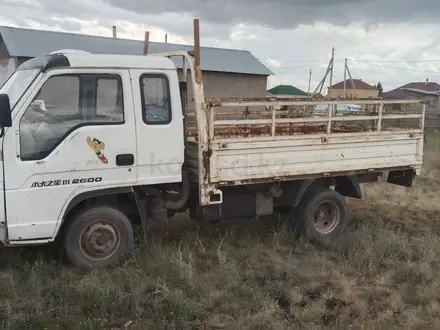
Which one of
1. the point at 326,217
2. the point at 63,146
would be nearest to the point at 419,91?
the point at 326,217

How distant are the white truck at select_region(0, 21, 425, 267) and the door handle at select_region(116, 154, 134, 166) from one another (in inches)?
0.4

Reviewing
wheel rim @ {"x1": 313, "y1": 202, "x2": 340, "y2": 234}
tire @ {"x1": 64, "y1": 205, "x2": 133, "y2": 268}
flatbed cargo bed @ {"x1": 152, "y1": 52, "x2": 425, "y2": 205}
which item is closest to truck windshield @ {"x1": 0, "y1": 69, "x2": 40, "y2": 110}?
tire @ {"x1": 64, "y1": 205, "x2": 133, "y2": 268}

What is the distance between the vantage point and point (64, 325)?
4.12 metres

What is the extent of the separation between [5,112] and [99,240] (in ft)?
5.48

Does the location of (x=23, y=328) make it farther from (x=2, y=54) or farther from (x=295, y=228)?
(x=2, y=54)

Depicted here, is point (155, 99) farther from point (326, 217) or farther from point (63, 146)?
point (326, 217)

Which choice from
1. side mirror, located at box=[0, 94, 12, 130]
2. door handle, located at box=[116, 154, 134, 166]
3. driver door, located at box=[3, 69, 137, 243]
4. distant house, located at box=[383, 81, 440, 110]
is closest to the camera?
side mirror, located at box=[0, 94, 12, 130]

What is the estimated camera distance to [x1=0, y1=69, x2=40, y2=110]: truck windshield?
495 centimetres

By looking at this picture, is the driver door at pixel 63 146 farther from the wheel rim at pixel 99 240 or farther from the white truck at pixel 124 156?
the wheel rim at pixel 99 240

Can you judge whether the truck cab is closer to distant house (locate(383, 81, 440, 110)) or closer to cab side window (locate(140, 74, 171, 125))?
cab side window (locate(140, 74, 171, 125))

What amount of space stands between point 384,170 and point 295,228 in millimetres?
1501

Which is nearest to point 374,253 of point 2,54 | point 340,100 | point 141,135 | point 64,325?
point 340,100

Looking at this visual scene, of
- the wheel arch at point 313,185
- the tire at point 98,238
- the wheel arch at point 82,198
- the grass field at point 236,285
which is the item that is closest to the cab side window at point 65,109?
the wheel arch at point 82,198

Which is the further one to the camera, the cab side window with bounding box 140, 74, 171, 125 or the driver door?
the cab side window with bounding box 140, 74, 171, 125
